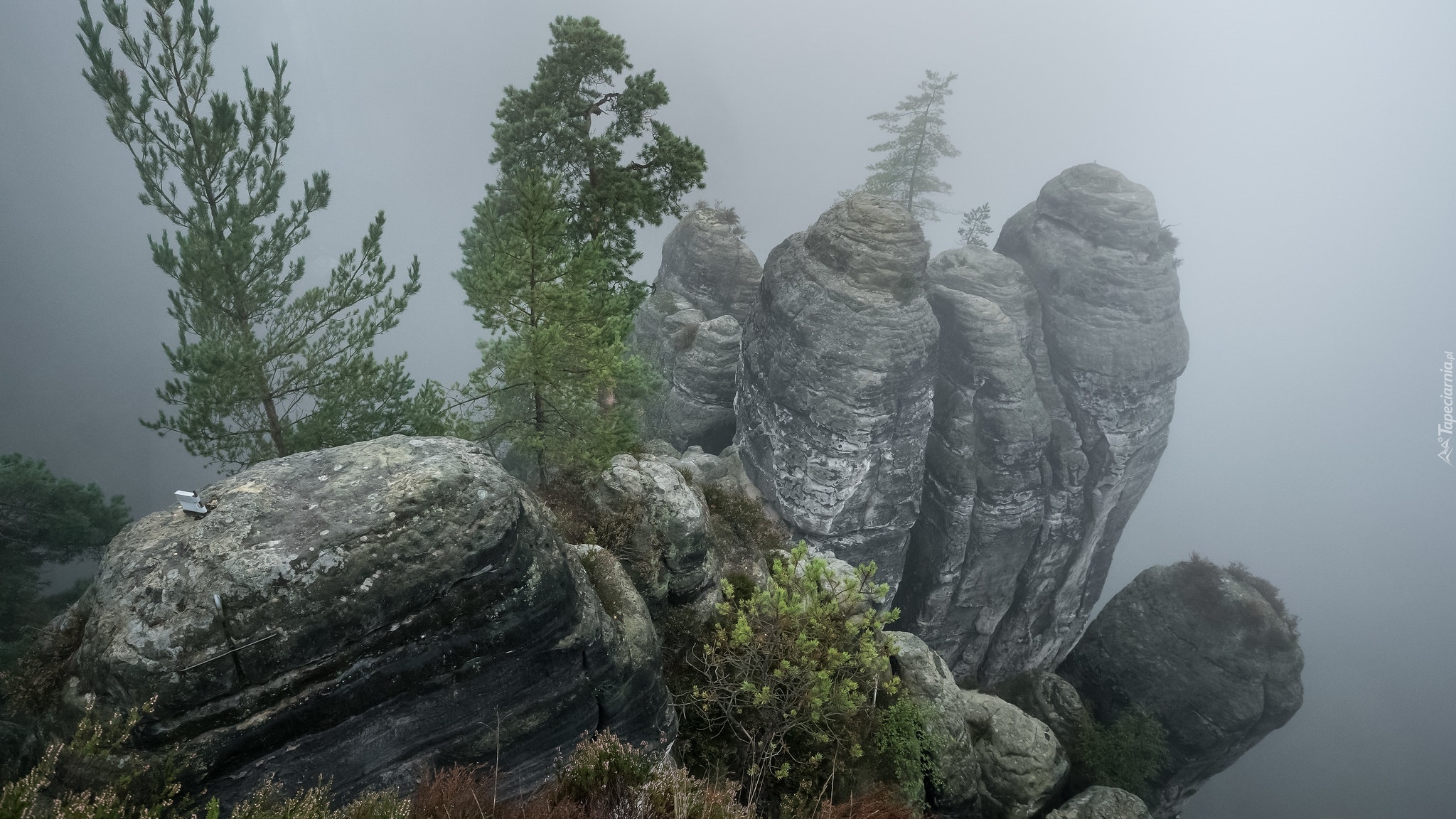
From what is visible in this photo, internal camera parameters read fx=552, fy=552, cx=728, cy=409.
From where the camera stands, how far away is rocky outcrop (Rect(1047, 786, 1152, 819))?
17.9 metres

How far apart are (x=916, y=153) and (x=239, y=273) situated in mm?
37697

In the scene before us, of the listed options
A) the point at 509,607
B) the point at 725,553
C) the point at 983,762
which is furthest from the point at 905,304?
the point at 509,607

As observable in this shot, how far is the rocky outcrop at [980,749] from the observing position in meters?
14.6

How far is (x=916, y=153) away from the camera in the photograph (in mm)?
37500

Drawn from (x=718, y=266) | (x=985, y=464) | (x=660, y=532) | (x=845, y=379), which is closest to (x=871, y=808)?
(x=660, y=532)

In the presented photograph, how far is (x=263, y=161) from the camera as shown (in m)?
11.4

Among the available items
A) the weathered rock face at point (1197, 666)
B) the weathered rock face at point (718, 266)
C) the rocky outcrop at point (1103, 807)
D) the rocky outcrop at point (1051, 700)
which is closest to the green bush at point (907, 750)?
the rocky outcrop at point (1103, 807)

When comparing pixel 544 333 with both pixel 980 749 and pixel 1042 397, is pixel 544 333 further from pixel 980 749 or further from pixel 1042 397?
pixel 1042 397

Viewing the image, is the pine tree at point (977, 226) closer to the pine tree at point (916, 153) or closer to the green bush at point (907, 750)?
the pine tree at point (916, 153)

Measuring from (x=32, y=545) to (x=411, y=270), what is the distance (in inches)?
663

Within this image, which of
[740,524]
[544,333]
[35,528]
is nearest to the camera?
[544,333]

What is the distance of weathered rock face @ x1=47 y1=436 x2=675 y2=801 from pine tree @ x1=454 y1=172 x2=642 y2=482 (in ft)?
14.4

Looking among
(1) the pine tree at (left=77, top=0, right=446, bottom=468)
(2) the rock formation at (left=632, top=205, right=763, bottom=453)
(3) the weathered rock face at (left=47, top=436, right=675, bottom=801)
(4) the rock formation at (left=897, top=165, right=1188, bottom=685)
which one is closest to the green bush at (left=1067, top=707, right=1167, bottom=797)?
(4) the rock formation at (left=897, top=165, right=1188, bottom=685)

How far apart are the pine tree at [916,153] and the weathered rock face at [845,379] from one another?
13.7m
